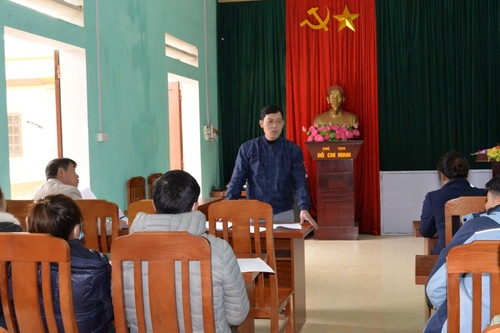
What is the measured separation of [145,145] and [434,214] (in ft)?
11.5

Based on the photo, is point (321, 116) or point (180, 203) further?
point (321, 116)

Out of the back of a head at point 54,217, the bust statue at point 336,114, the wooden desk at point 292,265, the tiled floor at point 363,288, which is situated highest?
the bust statue at point 336,114

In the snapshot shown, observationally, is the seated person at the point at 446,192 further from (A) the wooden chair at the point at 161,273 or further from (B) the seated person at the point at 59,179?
(A) the wooden chair at the point at 161,273

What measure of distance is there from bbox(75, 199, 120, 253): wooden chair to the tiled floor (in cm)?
125

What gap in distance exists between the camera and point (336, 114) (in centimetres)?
842

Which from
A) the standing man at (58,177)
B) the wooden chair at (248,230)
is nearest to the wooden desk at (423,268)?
the wooden chair at (248,230)

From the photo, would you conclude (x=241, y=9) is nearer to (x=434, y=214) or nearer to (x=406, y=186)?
(x=406, y=186)

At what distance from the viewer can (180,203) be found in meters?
2.33

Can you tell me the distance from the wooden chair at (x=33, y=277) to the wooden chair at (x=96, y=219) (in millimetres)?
1404

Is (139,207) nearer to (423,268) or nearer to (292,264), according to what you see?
(292,264)

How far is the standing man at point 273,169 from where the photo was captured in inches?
171

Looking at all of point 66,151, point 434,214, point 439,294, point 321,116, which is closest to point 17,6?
point 66,151

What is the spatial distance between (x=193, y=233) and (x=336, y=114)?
6.38 m

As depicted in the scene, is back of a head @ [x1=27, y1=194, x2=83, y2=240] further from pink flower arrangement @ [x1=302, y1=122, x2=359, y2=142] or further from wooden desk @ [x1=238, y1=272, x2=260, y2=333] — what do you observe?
pink flower arrangement @ [x1=302, y1=122, x2=359, y2=142]
